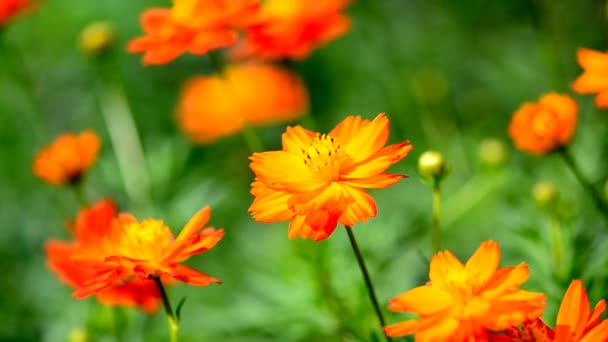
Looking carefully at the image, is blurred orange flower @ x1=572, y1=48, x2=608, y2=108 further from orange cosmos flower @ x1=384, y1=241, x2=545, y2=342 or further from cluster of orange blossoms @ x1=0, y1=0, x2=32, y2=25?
cluster of orange blossoms @ x1=0, y1=0, x2=32, y2=25

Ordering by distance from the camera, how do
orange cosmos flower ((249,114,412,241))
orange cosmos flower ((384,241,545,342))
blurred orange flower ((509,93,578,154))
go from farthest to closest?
blurred orange flower ((509,93,578,154)), orange cosmos flower ((249,114,412,241)), orange cosmos flower ((384,241,545,342))

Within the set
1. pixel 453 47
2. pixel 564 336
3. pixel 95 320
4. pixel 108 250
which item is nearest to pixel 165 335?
pixel 95 320

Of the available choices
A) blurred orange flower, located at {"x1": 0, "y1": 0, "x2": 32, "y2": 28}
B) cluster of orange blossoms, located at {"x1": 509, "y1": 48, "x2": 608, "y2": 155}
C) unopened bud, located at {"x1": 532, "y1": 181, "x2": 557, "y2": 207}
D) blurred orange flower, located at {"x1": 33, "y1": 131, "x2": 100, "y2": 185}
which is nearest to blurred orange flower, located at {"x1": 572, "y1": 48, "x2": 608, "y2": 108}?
cluster of orange blossoms, located at {"x1": 509, "y1": 48, "x2": 608, "y2": 155}

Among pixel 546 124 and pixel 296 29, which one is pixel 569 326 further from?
pixel 296 29

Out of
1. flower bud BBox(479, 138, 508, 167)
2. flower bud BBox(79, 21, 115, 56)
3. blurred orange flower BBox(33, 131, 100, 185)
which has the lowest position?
flower bud BBox(479, 138, 508, 167)

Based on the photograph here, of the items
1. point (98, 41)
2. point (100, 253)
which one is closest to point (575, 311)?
point (100, 253)

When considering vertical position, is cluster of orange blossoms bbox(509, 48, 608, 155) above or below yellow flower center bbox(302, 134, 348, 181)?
below
